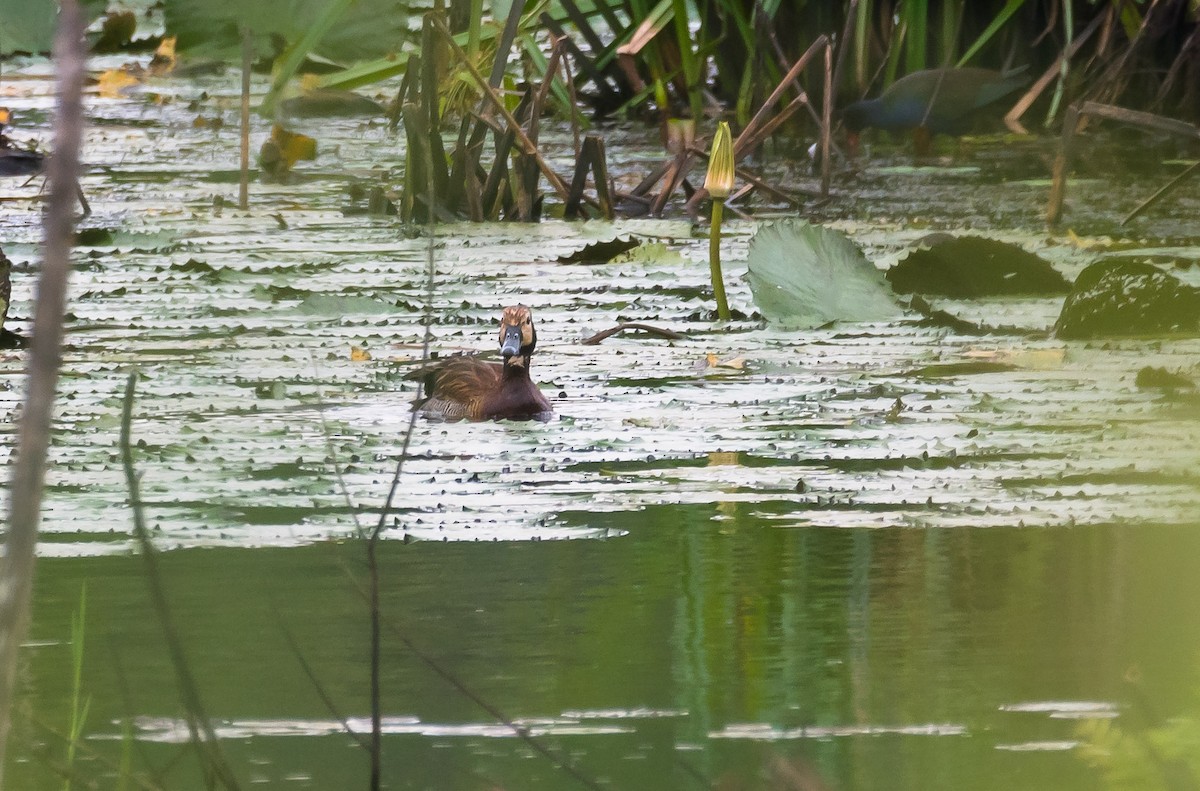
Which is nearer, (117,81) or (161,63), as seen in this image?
(117,81)

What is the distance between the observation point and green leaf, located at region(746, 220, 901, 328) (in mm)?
3787

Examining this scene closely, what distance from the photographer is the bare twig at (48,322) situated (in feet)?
2.56

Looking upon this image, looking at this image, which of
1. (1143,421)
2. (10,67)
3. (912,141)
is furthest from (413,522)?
(10,67)

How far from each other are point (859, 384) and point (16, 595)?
96.5 inches

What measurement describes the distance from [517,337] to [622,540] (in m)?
0.95

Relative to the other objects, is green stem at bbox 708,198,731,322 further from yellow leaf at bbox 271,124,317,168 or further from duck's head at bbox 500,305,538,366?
yellow leaf at bbox 271,124,317,168

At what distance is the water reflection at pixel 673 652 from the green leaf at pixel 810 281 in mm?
1385

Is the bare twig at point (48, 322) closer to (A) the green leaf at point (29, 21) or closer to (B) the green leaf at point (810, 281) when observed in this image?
(A) the green leaf at point (29, 21)

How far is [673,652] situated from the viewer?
6.23 feet

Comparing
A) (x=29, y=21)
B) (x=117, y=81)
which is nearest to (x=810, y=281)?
(x=29, y=21)

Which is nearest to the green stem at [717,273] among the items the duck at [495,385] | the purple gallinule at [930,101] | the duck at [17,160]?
the duck at [495,385]

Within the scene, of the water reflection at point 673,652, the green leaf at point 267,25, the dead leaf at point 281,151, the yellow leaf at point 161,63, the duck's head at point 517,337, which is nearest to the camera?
the water reflection at point 673,652

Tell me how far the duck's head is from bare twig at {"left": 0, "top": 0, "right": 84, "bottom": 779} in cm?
226

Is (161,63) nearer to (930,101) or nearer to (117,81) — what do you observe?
(117,81)
